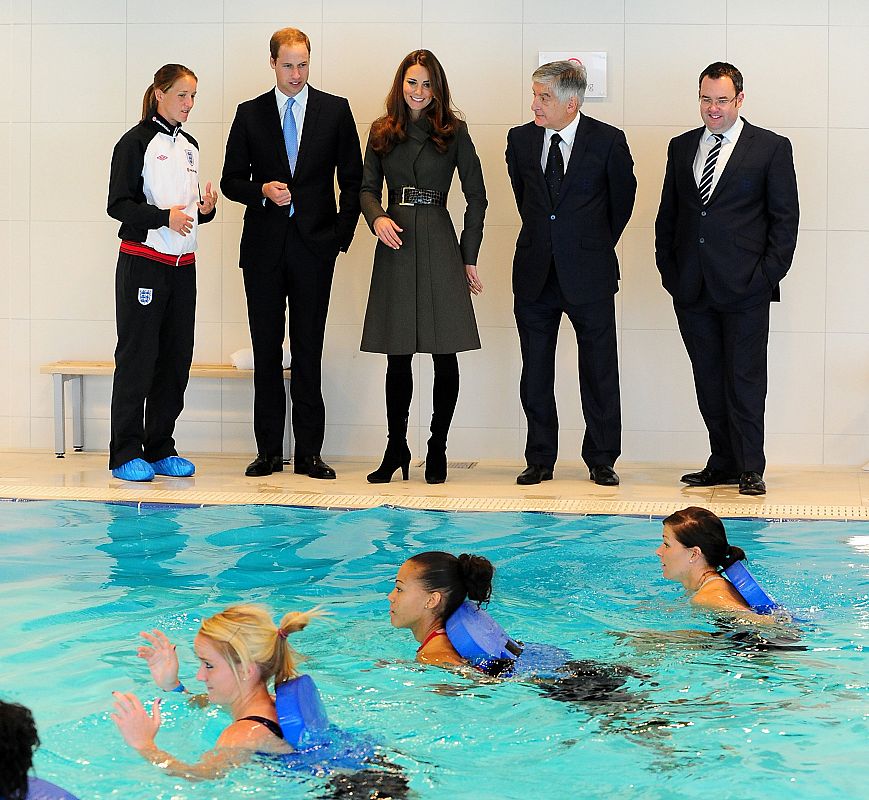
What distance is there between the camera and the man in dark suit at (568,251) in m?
6.69

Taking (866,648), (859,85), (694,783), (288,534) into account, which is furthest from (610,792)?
(859,85)

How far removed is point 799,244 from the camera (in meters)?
7.42

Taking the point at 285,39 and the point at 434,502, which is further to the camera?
the point at 285,39

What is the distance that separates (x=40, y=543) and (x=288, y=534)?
1016 mm

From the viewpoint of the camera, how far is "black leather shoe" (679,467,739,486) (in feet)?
22.3

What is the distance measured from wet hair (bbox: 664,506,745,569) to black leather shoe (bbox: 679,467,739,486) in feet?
7.88

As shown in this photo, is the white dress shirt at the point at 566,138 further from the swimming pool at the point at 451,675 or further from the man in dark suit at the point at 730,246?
the swimming pool at the point at 451,675

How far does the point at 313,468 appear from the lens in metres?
6.98

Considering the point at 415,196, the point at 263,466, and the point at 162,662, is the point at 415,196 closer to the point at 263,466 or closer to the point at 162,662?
the point at 263,466

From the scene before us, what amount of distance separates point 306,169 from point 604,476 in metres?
2.20

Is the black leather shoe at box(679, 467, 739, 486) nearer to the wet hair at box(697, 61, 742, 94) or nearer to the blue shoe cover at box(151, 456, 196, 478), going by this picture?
the wet hair at box(697, 61, 742, 94)

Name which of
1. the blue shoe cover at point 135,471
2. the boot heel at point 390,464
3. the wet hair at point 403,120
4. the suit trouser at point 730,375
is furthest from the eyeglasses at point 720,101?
the blue shoe cover at point 135,471

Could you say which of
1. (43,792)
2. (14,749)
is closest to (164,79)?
(43,792)

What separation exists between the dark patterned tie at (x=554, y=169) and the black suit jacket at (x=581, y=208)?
0.03 meters
